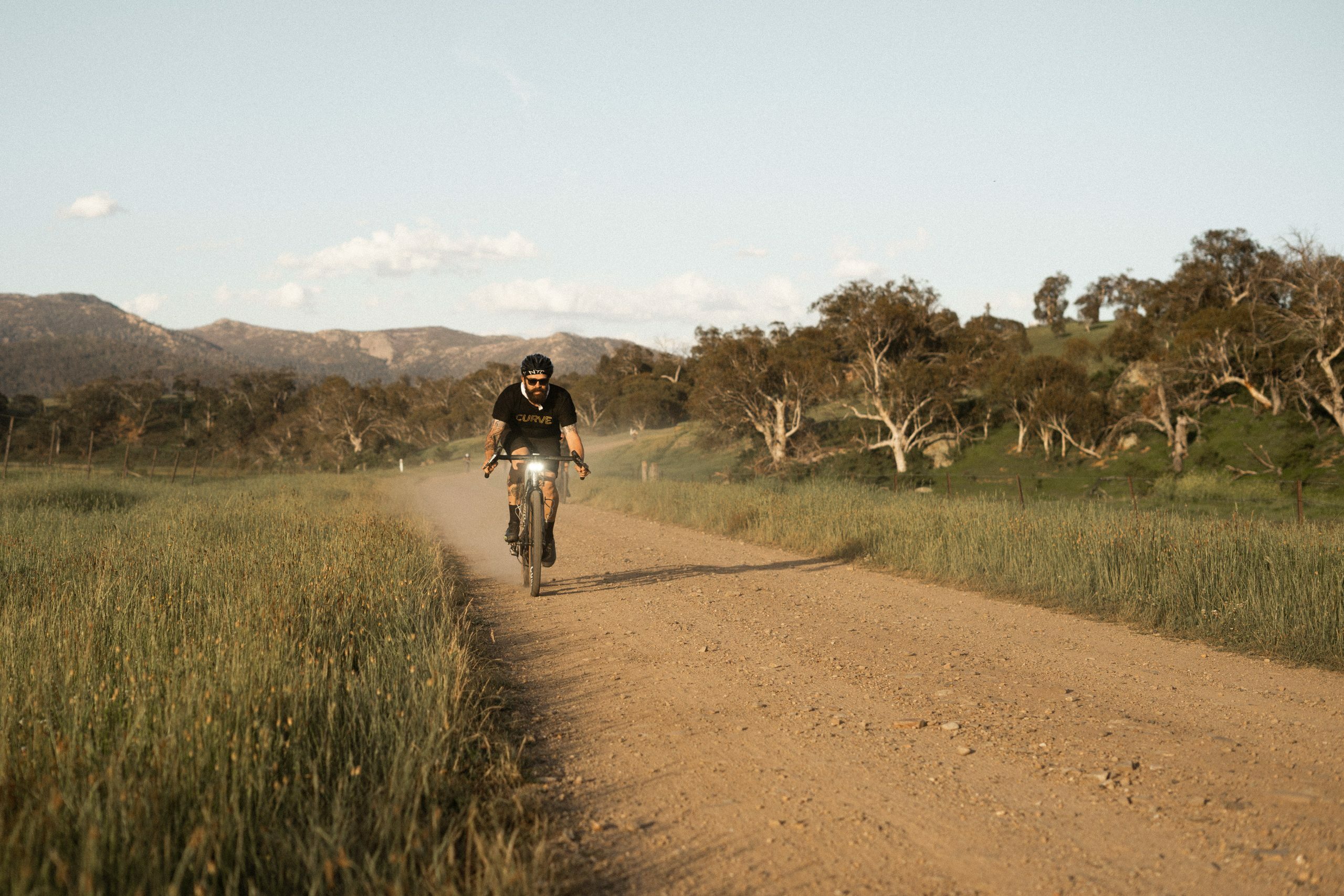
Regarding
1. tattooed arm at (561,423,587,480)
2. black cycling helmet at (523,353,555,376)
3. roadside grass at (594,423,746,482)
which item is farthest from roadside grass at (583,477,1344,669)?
roadside grass at (594,423,746,482)

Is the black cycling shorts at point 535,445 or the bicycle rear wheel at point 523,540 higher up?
the black cycling shorts at point 535,445

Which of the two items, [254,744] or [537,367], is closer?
[254,744]

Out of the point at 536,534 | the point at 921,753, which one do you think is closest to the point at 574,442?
the point at 536,534

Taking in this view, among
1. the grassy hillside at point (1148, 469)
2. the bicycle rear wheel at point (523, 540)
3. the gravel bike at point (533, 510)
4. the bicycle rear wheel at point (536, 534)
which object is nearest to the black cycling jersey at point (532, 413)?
the gravel bike at point (533, 510)

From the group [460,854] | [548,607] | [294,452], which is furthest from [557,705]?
[294,452]

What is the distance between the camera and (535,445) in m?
9.09

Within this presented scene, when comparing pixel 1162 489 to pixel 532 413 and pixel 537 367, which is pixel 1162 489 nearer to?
pixel 532 413

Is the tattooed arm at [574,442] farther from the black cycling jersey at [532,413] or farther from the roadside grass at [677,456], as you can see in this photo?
the roadside grass at [677,456]

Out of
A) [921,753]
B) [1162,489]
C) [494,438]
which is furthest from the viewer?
[1162,489]

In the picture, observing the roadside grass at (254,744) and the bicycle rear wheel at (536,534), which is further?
the bicycle rear wheel at (536,534)

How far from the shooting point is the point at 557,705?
5176mm

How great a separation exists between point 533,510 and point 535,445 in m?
0.69

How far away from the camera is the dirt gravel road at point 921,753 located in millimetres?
3113

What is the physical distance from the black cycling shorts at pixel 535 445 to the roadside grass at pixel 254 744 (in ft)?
6.64
